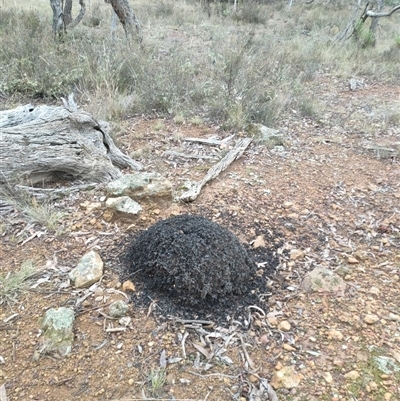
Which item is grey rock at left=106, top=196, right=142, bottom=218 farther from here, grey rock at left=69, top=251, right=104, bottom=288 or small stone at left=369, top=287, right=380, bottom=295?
small stone at left=369, top=287, right=380, bottom=295

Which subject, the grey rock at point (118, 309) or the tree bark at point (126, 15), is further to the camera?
the tree bark at point (126, 15)

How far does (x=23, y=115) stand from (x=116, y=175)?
0.97 metres

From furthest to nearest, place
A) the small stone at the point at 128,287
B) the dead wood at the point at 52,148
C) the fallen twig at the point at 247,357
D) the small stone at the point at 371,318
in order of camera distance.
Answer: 1. the dead wood at the point at 52,148
2. the small stone at the point at 128,287
3. the small stone at the point at 371,318
4. the fallen twig at the point at 247,357

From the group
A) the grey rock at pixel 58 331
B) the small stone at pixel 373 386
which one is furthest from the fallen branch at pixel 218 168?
the small stone at pixel 373 386

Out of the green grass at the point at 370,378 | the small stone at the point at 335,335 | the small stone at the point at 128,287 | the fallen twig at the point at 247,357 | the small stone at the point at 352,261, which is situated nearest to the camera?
the green grass at the point at 370,378

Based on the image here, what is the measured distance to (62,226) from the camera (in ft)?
9.00

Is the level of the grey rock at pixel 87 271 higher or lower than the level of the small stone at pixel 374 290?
higher

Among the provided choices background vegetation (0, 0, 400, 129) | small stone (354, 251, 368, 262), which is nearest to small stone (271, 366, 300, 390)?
small stone (354, 251, 368, 262)

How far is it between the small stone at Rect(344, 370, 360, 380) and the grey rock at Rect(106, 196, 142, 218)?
1733mm

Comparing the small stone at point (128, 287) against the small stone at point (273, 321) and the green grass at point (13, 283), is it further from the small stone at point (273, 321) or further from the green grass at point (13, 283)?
the small stone at point (273, 321)

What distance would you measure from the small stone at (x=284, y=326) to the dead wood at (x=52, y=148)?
200 centimetres

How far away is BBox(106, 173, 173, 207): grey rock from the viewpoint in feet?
9.67

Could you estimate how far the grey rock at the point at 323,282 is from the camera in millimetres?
2279

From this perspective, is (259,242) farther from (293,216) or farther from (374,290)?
(374,290)
